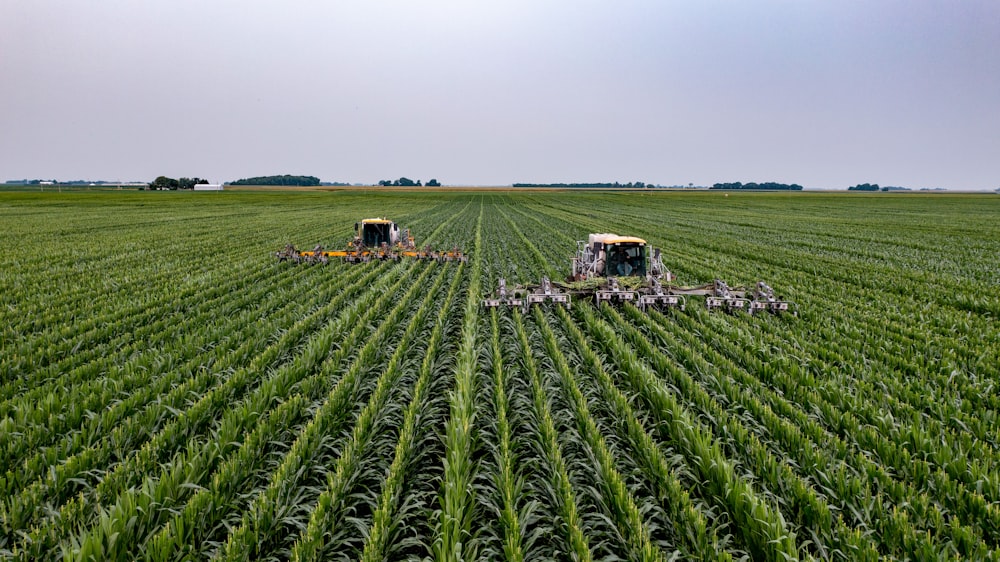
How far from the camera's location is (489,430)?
5793 millimetres

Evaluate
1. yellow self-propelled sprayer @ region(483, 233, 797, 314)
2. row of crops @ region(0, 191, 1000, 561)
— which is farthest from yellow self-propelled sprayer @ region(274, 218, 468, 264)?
yellow self-propelled sprayer @ region(483, 233, 797, 314)

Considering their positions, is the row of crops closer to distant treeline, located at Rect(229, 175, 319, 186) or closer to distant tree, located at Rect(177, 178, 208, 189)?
distant tree, located at Rect(177, 178, 208, 189)

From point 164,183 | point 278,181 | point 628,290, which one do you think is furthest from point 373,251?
point 278,181

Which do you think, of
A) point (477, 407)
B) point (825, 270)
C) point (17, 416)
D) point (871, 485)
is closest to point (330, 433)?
point (477, 407)

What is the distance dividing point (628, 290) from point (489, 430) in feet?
22.2

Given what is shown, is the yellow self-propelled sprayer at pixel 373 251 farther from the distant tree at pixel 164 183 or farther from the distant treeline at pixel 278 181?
the distant treeline at pixel 278 181

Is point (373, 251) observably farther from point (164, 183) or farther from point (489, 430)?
point (164, 183)

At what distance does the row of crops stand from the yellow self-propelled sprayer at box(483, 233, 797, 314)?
389 millimetres

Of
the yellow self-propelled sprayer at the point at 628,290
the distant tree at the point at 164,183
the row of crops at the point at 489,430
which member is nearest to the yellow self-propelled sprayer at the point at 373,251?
the row of crops at the point at 489,430

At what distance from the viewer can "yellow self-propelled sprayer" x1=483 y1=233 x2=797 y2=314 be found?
11117 mm

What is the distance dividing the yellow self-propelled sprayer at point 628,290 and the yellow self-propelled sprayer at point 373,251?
7.32m

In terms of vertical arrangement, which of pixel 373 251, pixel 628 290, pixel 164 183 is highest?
pixel 164 183

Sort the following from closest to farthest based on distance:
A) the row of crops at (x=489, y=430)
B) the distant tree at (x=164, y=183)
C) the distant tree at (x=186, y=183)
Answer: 1. the row of crops at (x=489, y=430)
2. the distant tree at (x=164, y=183)
3. the distant tree at (x=186, y=183)

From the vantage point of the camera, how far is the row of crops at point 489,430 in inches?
150
